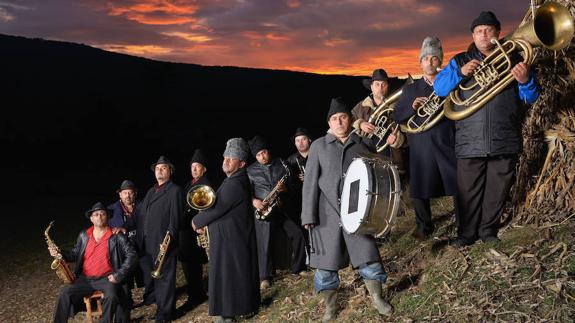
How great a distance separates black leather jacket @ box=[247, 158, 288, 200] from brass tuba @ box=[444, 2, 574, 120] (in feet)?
10.2

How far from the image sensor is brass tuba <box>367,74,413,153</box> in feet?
23.9

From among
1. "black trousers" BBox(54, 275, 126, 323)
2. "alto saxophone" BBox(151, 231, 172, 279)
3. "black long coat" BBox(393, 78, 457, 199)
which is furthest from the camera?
"alto saxophone" BBox(151, 231, 172, 279)

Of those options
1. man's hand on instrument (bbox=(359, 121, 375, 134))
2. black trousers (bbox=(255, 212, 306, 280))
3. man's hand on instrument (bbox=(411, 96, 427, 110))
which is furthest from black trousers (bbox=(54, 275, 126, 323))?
man's hand on instrument (bbox=(411, 96, 427, 110))

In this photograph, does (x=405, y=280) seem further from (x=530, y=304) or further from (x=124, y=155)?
(x=124, y=155)

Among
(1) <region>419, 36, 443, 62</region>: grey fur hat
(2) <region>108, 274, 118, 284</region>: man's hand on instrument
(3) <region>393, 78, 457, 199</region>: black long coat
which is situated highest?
(1) <region>419, 36, 443, 62</region>: grey fur hat

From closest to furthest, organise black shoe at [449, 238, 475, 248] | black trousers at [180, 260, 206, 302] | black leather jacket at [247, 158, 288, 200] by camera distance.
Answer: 1. black shoe at [449, 238, 475, 248]
2. black leather jacket at [247, 158, 288, 200]
3. black trousers at [180, 260, 206, 302]

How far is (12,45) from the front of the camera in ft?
185

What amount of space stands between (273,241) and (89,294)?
8.22 feet

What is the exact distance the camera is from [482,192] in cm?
596

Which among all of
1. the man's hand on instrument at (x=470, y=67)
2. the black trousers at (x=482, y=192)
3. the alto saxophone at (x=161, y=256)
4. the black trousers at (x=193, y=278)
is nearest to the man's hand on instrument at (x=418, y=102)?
the black trousers at (x=482, y=192)

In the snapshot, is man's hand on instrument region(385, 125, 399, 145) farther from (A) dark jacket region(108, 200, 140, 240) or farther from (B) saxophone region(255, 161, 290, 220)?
(A) dark jacket region(108, 200, 140, 240)

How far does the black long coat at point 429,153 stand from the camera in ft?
21.5

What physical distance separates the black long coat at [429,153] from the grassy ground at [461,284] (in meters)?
0.61

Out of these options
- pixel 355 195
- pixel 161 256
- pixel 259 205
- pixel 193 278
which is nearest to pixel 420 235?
pixel 259 205
